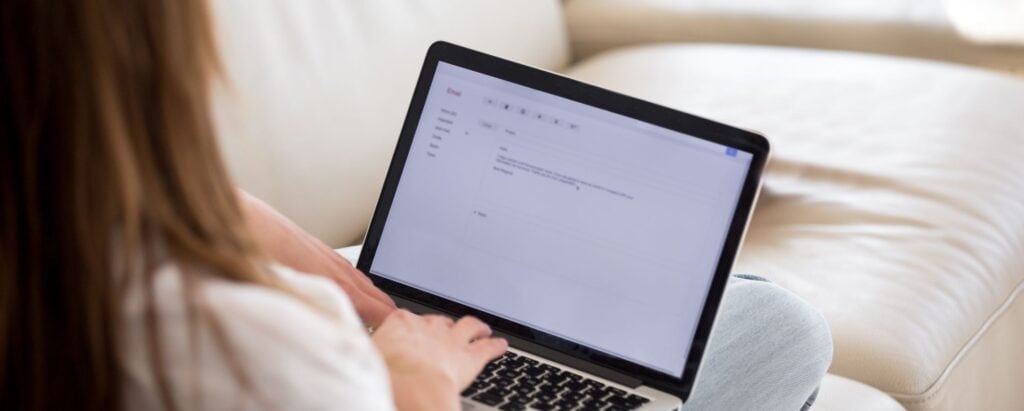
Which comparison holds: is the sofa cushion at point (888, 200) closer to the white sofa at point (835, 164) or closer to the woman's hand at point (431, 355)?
the white sofa at point (835, 164)

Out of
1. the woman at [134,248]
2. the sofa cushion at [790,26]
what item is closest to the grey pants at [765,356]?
the woman at [134,248]

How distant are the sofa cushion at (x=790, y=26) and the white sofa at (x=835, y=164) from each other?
0.22m

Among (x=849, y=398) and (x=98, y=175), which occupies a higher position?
(x=98, y=175)

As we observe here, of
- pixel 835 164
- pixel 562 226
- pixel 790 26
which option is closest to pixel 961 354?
pixel 835 164

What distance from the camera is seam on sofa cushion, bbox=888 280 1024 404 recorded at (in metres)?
1.22

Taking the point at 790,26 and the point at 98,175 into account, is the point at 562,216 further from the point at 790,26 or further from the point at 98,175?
the point at 790,26

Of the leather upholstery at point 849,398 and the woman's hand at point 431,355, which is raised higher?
the woman's hand at point 431,355

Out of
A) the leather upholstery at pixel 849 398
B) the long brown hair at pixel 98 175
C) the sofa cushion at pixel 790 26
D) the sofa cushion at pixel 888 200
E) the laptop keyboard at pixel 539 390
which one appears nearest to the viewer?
the long brown hair at pixel 98 175

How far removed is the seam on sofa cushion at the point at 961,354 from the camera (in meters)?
1.22

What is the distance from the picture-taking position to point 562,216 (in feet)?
3.30

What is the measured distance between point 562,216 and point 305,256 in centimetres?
21

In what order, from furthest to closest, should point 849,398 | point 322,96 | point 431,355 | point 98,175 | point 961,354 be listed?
1. point 322,96
2. point 961,354
3. point 849,398
4. point 431,355
5. point 98,175

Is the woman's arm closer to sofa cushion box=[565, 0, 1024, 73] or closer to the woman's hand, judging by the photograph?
the woman's hand

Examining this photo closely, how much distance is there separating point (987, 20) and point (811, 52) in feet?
1.07
